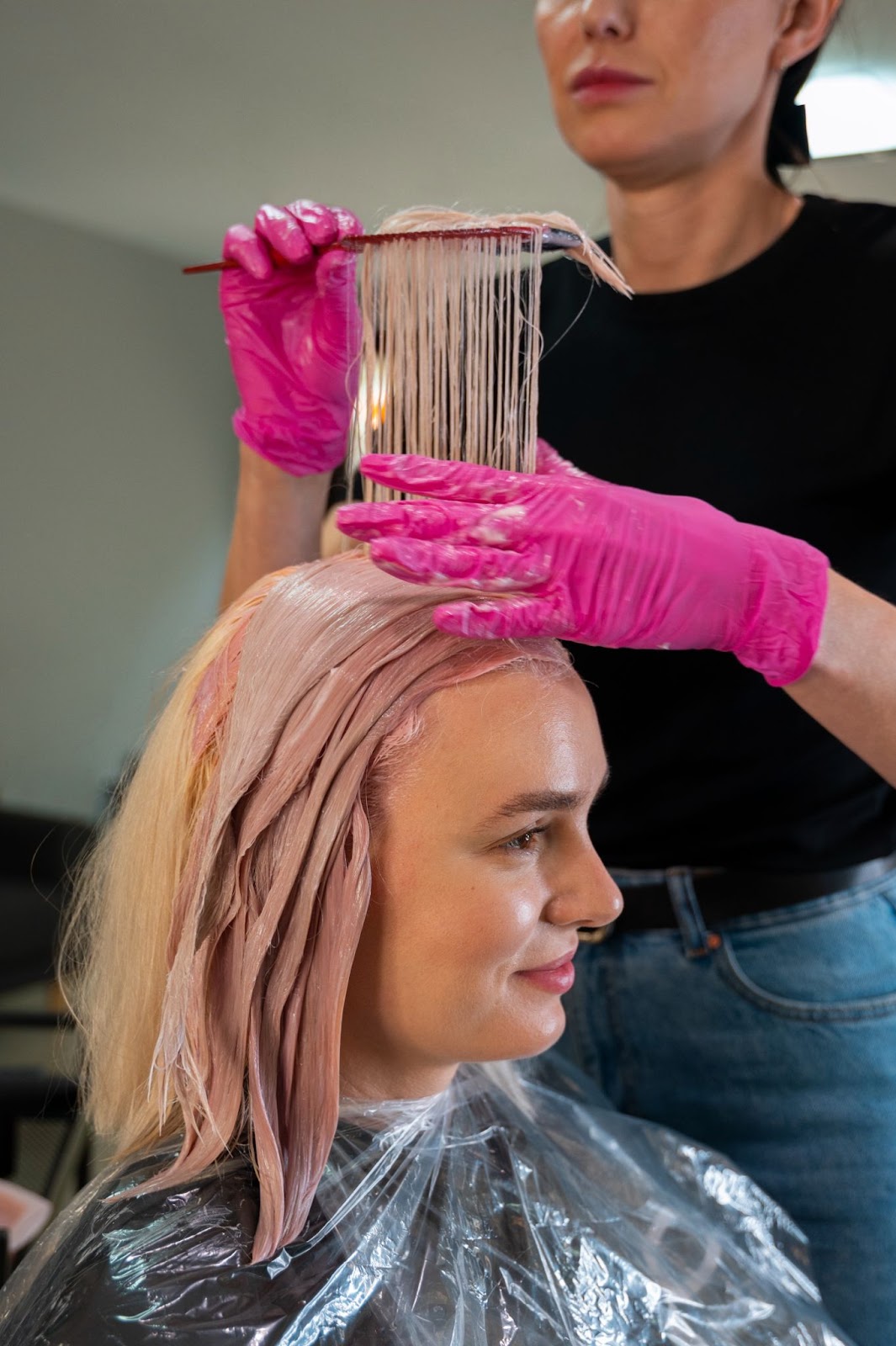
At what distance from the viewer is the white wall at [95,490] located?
1.84 meters

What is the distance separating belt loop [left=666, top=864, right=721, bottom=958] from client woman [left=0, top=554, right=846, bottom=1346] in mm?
315

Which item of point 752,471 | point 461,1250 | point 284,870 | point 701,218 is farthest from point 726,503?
point 461,1250

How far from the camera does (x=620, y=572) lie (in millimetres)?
979

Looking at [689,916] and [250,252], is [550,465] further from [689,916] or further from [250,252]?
[689,916]

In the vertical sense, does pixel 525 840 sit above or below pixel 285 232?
below

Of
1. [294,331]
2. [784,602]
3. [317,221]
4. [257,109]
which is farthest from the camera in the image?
[257,109]

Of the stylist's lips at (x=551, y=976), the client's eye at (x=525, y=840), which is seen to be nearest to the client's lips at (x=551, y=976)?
the stylist's lips at (x=551, y=976)

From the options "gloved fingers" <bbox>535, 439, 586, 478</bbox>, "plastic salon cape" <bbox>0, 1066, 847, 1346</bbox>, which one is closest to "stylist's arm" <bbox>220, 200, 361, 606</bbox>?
"gloved fingers" <bbox>535, 439, 586, 478</bbox>

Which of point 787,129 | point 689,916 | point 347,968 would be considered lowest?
point 689,916

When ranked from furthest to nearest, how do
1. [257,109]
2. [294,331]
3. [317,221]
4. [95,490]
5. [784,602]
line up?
[95,490] → [257,109] → [294,331] → [317,221] → [784,602]

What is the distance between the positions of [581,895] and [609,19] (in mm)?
991

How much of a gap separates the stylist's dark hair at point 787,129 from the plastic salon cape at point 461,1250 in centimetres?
118

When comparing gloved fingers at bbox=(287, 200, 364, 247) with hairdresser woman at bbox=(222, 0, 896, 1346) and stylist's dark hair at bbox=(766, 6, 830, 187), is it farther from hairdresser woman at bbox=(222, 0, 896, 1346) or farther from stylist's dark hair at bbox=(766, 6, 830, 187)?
stylist's dark hair at bbox=(766, 6, 830, 187)

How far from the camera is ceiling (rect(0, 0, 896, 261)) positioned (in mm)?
1730
